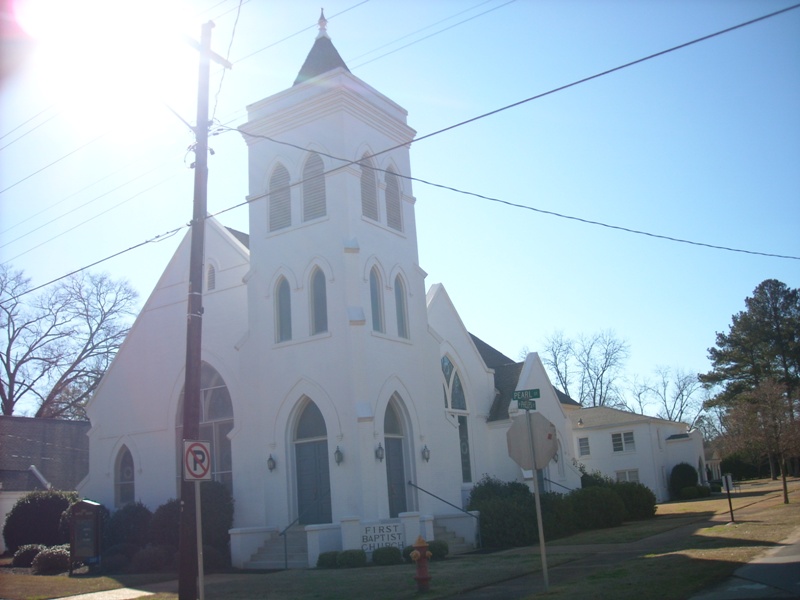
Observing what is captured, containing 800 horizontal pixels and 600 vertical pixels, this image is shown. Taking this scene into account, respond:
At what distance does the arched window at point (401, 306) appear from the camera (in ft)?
79.7

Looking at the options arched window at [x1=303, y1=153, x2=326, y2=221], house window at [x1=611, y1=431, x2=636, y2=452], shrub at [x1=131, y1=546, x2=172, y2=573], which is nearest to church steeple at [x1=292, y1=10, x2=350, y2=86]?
arched window at [x1=303, y1=153, x2=326, y2=221]

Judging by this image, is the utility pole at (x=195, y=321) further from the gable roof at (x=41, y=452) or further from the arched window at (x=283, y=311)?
the gable roof at (x=41, y=452)

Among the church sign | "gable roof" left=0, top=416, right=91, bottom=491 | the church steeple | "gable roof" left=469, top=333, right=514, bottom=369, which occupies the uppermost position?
the church steeple

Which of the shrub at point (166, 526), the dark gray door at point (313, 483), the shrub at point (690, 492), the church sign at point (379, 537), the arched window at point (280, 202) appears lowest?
the shrub at point (690, 492)

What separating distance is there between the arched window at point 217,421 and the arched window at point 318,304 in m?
4.19

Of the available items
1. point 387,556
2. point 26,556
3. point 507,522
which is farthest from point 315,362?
point 26,556

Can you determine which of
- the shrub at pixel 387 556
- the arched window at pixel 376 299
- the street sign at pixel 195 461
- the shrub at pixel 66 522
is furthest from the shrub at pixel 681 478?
the street sign at pixel 195 461

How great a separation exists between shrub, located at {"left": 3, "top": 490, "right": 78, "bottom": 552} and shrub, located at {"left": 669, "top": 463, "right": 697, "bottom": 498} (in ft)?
111

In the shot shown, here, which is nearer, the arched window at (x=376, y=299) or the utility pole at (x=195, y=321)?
the utility pole at (x=195, y=321)

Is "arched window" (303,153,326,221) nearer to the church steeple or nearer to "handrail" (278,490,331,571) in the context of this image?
the church steeple

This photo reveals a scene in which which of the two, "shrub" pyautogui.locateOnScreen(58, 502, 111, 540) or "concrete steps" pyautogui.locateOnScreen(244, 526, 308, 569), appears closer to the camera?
"concrete steps" pyautogui.locateOnScreen(244, 526, 308, 569)

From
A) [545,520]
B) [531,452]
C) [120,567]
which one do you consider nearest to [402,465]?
[545,520]

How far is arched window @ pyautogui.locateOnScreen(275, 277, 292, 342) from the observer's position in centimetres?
2336

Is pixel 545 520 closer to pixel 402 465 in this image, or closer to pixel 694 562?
pixel 402 465
